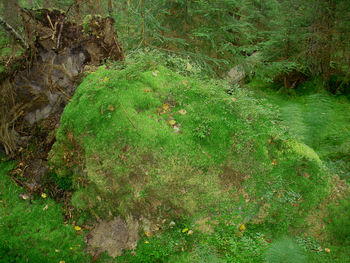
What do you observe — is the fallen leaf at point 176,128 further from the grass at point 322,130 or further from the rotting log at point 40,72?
the rotting log at point 40,72

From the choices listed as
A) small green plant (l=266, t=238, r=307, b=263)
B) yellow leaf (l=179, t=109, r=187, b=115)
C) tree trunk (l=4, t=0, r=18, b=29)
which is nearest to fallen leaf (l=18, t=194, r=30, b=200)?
yellow leaf (l=179, t=109, r=187, b=115)

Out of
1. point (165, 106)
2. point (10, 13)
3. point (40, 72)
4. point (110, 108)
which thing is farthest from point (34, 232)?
point (10, 13)

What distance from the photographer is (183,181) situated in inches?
142

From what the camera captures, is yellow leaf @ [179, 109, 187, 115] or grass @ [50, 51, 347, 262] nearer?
grass @ [50, 51, 347, 262]

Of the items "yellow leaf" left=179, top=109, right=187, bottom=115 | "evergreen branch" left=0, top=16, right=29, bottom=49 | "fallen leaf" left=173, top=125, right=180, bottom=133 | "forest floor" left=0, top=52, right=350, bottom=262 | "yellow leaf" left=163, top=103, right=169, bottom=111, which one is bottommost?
"forest floor" left=0, top=52, right=350, bottom=262

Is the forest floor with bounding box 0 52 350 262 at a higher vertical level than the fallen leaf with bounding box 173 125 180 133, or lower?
lower

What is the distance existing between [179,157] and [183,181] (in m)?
0.41

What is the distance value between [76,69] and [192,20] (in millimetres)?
4874

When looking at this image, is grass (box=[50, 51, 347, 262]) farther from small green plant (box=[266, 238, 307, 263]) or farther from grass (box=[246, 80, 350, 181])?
small green plant (box=[266, 238, 307, 263])

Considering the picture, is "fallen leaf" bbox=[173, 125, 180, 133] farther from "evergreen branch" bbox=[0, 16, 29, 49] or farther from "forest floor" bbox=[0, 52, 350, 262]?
"evergreen branch" bbox=[0, 16, 29, 49]

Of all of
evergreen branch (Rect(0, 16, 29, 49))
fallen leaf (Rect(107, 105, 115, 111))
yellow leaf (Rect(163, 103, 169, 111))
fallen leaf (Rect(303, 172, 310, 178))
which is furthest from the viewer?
evergreen branch (Rect(0, 16, 29, 49))

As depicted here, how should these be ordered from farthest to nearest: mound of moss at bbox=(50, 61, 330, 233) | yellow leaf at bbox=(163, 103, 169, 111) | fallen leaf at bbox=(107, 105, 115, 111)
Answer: yellow leaf at bbox=(163, 103, 169, 111) < fallen leaf at bbox=(107, 105, 115, 111) < mound of moss at bbox=(50, 61, 330, 233)

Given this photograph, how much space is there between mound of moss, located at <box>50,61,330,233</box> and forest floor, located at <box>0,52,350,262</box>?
0.06ft

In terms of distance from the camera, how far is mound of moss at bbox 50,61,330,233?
140 inches
